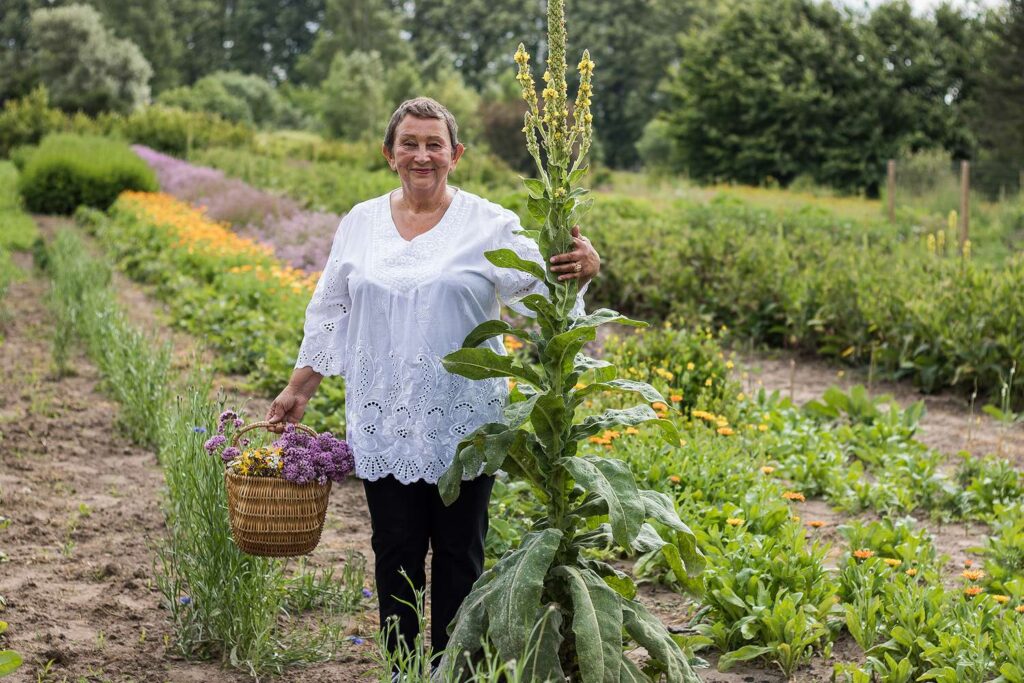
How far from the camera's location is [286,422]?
3248 mm

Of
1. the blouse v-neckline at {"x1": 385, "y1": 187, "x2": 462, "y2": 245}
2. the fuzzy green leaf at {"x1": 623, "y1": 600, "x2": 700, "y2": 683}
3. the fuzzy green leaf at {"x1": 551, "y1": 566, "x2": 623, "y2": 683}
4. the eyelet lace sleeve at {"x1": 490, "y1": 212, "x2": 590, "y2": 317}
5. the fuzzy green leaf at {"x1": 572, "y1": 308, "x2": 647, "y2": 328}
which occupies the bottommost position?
the fuzzy green leaf at {"x1": 623, "y1": 600, "x2": 700, "y2": 683}

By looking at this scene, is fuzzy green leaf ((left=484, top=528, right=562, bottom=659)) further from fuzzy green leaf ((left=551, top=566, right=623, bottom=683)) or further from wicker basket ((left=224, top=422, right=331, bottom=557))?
wicker basket ((left=224, top=422, right=331, bottom=557))

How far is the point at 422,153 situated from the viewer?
2926 millimetres

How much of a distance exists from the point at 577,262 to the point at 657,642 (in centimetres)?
100

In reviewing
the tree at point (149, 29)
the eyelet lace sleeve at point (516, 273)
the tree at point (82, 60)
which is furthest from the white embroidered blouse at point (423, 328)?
the tree at point (149, 29)

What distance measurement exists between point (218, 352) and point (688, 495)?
4.44 metres

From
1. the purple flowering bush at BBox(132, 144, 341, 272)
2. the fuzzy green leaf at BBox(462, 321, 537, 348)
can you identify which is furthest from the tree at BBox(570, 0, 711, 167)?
the fuzzy green leaf at BBox(462, 321, 537, 348)

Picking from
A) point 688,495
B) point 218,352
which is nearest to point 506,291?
point 688,495

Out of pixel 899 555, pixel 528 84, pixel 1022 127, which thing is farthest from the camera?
pixel 1022 127

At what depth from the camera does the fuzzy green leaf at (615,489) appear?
7.97 ft

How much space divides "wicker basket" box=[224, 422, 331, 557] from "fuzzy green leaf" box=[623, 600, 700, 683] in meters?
0.92

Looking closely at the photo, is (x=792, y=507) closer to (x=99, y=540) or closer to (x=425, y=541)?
(x=425, y=541)

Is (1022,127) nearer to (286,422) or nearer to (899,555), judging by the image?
(899,555)

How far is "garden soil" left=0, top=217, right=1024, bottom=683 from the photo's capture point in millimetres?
3406
